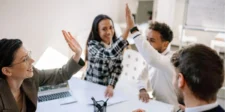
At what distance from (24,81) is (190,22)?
2526mm

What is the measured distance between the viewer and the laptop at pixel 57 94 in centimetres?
171

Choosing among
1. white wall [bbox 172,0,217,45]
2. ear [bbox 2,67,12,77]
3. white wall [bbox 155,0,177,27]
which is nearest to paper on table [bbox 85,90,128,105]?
ear [bbox 2,67,12,77]

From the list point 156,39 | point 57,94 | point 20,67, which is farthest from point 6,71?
point 156,39

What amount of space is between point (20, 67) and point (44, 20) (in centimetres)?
204

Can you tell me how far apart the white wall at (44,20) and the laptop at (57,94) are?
133 cm

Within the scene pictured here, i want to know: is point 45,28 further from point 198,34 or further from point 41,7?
point 198,34

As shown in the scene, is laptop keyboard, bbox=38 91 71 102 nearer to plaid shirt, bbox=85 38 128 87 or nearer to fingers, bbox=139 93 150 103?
plaid shirt, bbox=85 38 128 87

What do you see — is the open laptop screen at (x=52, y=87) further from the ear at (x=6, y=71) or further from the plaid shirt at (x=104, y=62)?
the ear at (x=6, y=71)

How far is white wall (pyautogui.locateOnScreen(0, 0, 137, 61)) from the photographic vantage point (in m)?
2.81

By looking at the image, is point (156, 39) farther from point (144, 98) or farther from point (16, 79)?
point (16, 79)

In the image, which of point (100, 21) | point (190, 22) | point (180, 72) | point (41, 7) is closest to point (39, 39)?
point (41, 7)

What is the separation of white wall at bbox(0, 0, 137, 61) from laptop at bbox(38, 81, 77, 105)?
1.33 metres

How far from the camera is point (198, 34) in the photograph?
19.7ft

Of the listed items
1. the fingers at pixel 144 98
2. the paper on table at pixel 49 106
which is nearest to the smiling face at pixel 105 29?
the fingers at pixel 144 98
